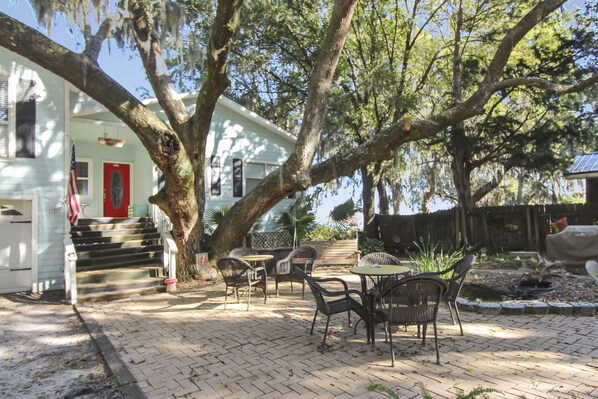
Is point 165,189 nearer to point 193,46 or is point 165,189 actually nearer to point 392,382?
point 193,46

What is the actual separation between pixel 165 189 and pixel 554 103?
12.7 m

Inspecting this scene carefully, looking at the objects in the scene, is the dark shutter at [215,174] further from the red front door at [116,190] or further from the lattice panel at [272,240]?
the red front door at [116,190]

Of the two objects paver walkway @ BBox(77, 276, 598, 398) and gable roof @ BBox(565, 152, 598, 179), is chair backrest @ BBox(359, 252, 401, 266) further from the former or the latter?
gable roof @ BBox(565, 152, 598, 179)

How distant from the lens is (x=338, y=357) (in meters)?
4.29

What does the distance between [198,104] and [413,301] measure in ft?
23.1

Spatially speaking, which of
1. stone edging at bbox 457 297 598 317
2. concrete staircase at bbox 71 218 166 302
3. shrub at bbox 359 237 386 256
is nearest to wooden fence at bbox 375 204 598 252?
shrub at bbox 359 237 386 256

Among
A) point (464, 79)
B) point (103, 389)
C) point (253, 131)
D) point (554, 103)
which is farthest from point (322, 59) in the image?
point (554, 103)

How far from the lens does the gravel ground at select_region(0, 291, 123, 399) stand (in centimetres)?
386

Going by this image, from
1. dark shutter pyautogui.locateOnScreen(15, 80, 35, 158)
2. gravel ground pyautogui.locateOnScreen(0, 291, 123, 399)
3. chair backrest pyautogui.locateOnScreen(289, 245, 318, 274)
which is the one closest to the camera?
gravel ground pyautogui.locateOnScreen(0, 291, 123, 399)

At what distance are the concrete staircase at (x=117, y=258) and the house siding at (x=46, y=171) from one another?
65 centimetres

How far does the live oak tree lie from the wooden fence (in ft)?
14.5

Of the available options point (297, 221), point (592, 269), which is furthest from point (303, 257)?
point (592, 269)

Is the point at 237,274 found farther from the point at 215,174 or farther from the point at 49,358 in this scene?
the point at 215,174

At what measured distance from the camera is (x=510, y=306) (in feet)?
19.1
